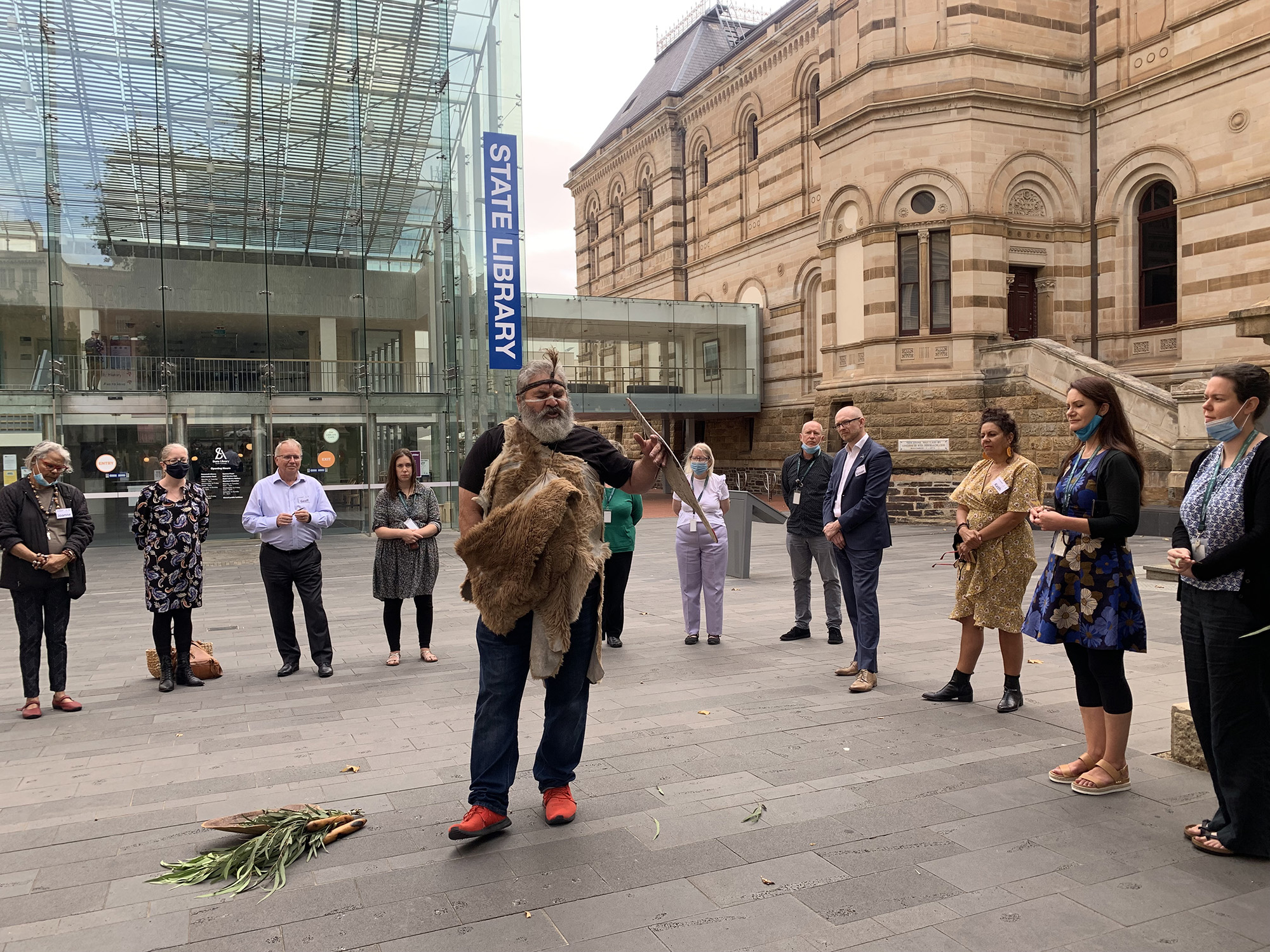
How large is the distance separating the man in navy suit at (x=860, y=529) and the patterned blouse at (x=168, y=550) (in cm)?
487

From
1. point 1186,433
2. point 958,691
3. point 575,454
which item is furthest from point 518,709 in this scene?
point 1186,433

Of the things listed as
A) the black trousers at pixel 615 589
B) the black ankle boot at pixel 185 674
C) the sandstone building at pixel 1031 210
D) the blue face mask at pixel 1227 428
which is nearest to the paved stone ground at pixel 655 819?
the black ankle boot at pixel 185 674

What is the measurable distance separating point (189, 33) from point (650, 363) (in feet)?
55.2

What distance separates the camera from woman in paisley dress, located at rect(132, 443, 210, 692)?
721cm

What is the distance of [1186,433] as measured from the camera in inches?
667

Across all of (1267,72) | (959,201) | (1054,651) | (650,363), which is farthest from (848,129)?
(1054,651)

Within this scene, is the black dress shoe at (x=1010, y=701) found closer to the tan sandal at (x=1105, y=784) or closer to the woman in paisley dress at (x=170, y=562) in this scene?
the tan sandal at (x=1105, y=784)

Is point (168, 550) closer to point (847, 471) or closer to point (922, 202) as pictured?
point (847, 471)

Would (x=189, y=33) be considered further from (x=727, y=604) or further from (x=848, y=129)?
(x=727, y=604)

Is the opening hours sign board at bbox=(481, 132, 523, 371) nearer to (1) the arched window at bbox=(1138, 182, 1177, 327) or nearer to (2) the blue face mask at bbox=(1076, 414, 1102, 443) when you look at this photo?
(1) the arched window at bbox=(1138, 182, 1177, 327)

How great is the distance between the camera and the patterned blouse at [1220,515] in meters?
3.83

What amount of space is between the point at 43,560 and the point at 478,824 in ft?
13.8

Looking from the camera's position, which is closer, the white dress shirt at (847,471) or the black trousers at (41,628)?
the black trousers at (41,628)

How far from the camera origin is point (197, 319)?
69.6ft
